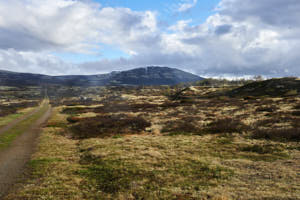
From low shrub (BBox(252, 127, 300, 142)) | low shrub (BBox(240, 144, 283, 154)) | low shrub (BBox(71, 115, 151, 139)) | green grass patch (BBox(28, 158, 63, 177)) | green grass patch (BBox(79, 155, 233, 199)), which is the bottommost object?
low shrub (BBox(71, 115, 151, 139))

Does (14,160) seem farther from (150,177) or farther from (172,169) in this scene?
(172,169)

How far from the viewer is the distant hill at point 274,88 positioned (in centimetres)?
7131

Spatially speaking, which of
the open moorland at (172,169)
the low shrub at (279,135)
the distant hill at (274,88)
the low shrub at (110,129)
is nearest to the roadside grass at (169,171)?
the open moorland at (172,169)

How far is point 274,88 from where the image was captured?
7919 centimetres

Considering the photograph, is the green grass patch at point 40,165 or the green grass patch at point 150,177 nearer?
the green grass patch at point 150,177

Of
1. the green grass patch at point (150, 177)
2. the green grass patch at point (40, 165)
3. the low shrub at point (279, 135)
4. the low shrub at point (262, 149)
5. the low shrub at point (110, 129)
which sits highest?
the low shrub at point (279, 135)

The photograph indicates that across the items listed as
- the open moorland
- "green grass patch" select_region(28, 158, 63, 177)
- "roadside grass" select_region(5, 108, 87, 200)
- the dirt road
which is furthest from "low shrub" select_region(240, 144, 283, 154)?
the dirt road

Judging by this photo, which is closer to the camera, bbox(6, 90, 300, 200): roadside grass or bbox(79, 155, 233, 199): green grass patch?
bbox(6, 90, 300, 200): roadside grass

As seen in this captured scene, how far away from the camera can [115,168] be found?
456 inches

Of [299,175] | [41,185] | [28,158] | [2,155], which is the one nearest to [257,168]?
[299,175]

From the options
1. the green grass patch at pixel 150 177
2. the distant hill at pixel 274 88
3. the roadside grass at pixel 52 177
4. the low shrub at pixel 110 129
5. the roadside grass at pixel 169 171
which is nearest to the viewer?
the roadside grass at pixel 169 171

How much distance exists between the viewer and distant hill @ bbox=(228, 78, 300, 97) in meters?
71.3

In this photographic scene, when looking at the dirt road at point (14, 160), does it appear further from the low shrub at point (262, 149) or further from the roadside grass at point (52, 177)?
the low shrub at point (262, 149)

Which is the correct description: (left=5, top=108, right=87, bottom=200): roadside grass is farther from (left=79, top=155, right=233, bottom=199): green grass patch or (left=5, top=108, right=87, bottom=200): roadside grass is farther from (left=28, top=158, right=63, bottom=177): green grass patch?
(left=79, top=155, right=233, bottom=199): green grass patch
